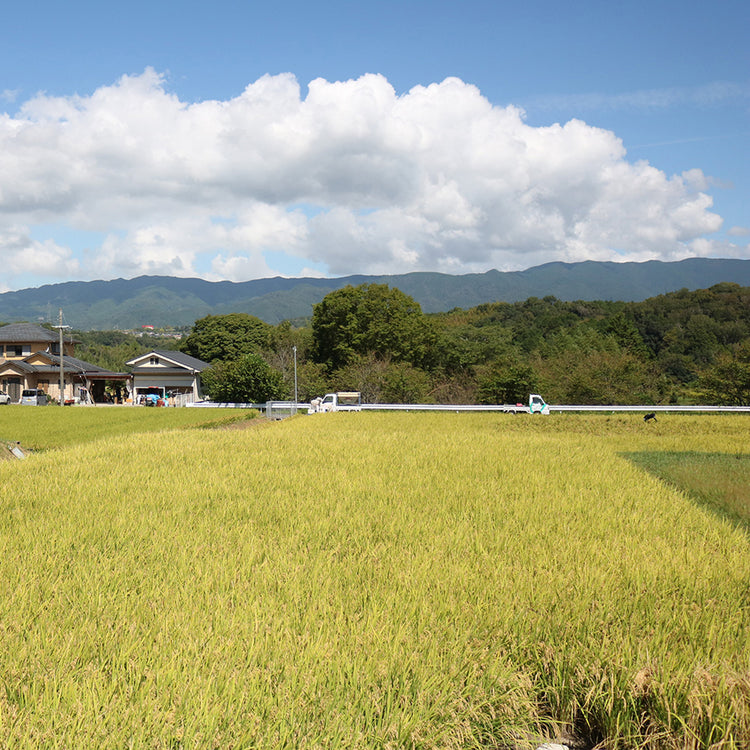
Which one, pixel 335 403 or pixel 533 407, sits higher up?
pixel 335 403

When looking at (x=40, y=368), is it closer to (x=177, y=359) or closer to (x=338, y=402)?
(x=177, y=359)

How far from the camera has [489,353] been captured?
45.1m

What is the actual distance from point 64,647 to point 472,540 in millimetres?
3165

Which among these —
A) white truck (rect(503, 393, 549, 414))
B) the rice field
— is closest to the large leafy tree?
white truck (rect(503, 393, 549, 414))

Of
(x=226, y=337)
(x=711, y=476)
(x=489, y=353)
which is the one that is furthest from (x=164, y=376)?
(x=711, y=476)

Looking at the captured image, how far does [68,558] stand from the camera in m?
4.45

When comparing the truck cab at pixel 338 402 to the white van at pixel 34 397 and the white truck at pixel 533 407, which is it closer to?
the white truck at pixel 533 407

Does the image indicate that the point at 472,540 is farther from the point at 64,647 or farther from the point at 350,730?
the point at 64,647

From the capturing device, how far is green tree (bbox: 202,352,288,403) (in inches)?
1337

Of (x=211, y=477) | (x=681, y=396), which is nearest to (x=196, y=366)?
(x=681, y=396)

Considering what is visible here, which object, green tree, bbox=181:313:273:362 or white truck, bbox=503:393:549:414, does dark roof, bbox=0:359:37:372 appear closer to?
green tree, bbox=181:313:273:362

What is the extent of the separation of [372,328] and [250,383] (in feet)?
39.5

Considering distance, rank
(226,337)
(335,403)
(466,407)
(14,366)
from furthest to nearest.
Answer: (226,337), (14,366), (335,403), (466,407)

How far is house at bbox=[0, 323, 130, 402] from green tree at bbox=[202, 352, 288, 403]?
54.5ft
